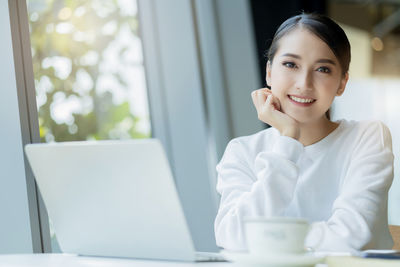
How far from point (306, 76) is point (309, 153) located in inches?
9.4

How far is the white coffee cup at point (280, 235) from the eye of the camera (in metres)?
0.99

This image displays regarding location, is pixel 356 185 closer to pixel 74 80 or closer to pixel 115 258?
pixel 115 258

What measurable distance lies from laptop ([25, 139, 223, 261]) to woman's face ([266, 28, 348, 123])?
74cm

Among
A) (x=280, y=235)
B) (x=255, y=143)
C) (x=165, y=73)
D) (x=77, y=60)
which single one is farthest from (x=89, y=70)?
(x=280, y=235)

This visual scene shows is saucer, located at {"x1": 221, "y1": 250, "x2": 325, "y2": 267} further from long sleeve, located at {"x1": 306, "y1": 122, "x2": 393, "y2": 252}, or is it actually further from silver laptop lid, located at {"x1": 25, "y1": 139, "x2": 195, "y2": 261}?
long sleeve, located at {"x1": 306, "y1": 122, "x2": 393, "y2": 252}

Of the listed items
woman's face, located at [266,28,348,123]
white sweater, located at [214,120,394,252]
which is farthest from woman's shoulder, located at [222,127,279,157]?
woman's face, located at [266,28,348,123]

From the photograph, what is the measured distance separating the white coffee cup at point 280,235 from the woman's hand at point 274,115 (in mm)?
711

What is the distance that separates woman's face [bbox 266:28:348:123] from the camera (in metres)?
1.77

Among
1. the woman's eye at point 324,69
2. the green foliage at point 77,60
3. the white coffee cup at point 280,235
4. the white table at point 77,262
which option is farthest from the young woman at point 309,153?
the green foliage at point 77,60

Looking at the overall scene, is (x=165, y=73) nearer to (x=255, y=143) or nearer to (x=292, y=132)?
(x=255, y=143)

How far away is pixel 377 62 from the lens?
5.47m

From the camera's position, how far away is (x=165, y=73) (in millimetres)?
3682

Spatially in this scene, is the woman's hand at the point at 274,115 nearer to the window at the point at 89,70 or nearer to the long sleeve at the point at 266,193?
the long sleeve at the point at 266,193

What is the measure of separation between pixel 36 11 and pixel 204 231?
5.37 feet
